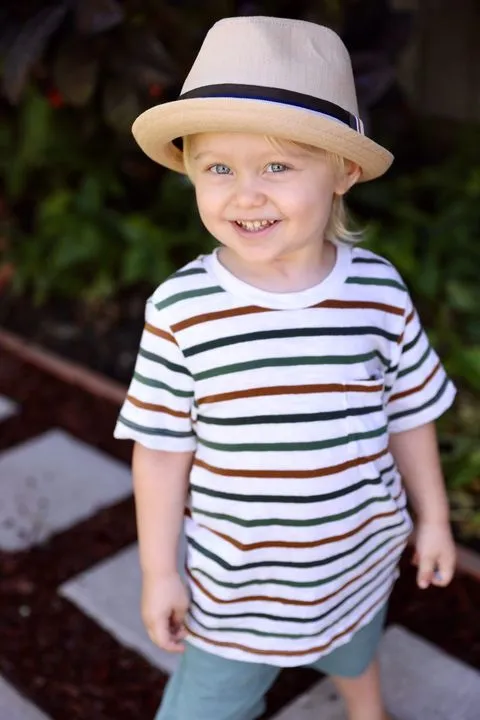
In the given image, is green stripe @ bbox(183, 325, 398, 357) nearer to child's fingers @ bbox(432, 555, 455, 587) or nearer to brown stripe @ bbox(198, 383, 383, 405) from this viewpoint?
brown stripe @ bbox(198, 383, 383, 405)

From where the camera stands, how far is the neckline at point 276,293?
4.33 ft

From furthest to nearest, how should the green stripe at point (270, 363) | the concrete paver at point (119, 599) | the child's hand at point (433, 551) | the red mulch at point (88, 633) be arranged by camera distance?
the concrete paver at point (119, 599)
the red mulch at point (88, 633)
the child's hand at point (433, 551)
the green stripe at point (270, 363)

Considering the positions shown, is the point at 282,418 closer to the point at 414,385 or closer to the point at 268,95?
the point at 414,385

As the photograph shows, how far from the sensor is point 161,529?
55.0 inches

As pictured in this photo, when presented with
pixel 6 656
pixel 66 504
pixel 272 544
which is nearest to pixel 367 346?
pixel 272 544

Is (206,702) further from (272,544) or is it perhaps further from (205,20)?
(205,20)

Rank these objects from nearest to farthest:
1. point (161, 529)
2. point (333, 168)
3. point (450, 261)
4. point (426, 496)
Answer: point (333, 168) < point (161, 529) < point (426, 496) < point (450, 261)

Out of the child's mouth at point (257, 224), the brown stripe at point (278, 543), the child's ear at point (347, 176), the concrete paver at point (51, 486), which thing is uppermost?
the child's ear at point (347, 176)

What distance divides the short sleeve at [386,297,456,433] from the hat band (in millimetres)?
360

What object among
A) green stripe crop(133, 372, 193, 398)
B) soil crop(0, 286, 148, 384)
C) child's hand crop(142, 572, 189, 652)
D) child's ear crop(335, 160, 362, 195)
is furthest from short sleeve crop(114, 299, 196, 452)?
soil crop(0, 286, 148, 384)

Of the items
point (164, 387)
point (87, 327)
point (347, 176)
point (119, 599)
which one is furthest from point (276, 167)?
point (87, 327)

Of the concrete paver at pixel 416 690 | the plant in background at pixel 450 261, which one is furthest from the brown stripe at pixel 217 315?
the plant in background at pixel 450 261

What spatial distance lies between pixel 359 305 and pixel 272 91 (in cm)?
35

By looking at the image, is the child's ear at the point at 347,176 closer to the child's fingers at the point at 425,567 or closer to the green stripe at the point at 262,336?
the green stripe at the point at 262,336
